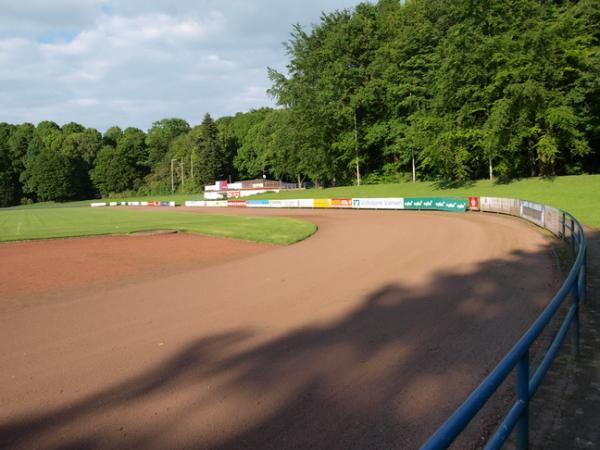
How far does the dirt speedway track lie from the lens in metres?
4.68

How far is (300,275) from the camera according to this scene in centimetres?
1270

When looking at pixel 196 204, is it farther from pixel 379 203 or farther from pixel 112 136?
pixel 112 136

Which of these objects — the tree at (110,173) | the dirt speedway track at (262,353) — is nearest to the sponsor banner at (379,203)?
the dirt speedway track at (262,353)

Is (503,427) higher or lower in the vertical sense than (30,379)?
higher

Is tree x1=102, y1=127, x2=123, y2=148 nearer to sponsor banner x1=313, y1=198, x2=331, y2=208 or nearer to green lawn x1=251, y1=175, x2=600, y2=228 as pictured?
green lawn x1=251, y1=175, x2=600, y2=228

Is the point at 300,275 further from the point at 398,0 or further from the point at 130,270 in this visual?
the point at 398,0

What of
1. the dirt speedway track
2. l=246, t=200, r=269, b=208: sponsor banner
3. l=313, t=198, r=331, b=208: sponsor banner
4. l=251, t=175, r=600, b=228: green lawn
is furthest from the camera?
l=246, t=200, r=269, b=208: sponsor banner

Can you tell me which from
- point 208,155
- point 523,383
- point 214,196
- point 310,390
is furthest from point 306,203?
point 208,155

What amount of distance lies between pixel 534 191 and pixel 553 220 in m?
26.4

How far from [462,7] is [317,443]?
55.8 metres

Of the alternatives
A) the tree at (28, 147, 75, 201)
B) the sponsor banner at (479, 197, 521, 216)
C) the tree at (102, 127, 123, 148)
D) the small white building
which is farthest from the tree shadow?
the tree at (102, 127, 123, 148)

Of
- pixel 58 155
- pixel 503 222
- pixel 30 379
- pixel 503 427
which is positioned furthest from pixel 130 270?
pixel 58 155

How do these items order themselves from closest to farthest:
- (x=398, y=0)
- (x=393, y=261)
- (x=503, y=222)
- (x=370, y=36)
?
1. (x=393, y=261)
2. (x=503, y=222)
3. (x=370, y=36)
4. (x=398, y=0)

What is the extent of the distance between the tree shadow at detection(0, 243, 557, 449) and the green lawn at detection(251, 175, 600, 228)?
62.2ft
